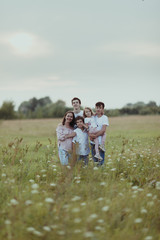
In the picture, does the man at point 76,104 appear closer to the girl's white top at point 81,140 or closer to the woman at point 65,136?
the woman at point 65,136

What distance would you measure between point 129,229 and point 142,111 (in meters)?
37.1

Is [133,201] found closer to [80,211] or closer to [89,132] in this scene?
[80,211]

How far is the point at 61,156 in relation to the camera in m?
6.75

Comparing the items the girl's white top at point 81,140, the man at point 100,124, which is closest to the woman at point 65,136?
the girl's white top at point 81,140

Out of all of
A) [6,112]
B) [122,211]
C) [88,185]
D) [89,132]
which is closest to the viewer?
[122,211]

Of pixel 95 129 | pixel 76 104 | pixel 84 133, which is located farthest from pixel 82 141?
pixel 76 104

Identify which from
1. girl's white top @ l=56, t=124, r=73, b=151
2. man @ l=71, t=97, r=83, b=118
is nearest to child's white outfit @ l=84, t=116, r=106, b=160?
man @ l=71, t=97, r=83, b=118

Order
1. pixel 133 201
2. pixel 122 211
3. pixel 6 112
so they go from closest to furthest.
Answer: pixel 122 211 < pixel 133 201 < pixel 6 112

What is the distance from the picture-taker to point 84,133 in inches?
Result: 261

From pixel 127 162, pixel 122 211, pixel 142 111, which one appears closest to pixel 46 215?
pixel 122 211

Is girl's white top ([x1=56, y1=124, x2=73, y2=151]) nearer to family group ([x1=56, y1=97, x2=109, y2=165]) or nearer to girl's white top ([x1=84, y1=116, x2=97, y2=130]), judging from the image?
family group ([x1=56, y1=97, x2=109, y2=165])

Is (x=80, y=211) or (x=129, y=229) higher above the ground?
(x=80, y=211)

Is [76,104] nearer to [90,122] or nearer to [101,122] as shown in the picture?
[90,122]

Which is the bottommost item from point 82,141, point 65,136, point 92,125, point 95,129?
point 82,141
